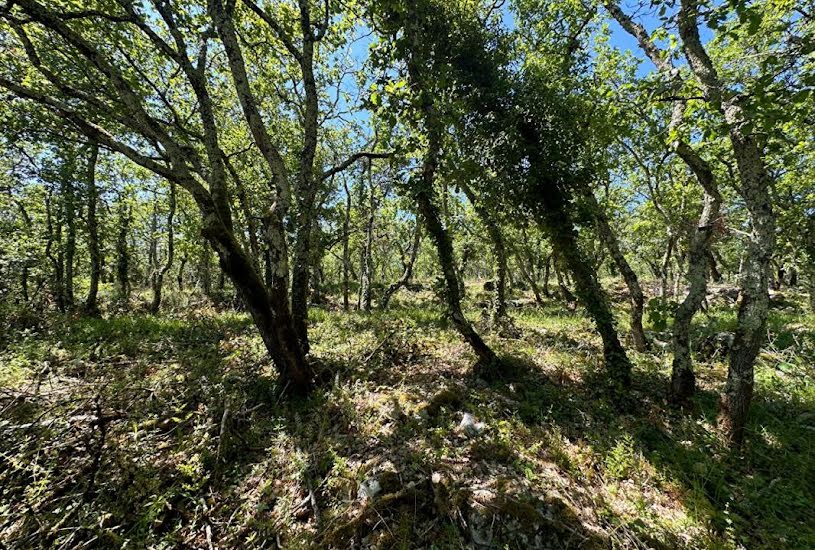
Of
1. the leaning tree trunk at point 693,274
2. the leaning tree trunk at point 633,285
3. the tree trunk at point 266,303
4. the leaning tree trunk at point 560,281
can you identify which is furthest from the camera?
the leaning tree trunk at point 633,285

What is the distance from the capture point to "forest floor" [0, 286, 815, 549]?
3783 mm

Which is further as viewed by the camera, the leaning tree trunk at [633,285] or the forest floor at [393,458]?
the leaning tree trunk at [633,285]

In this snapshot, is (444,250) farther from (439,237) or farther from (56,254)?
(56,254)

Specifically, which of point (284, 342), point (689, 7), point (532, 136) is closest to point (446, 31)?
point (532, 136)

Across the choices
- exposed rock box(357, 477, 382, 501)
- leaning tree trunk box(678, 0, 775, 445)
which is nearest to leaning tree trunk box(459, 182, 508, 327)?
leaning tree trunk box(678, 0, 775, 445)

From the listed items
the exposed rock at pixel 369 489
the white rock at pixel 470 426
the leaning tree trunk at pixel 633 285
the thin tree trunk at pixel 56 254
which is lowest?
the exposed rock at pixel 369 489

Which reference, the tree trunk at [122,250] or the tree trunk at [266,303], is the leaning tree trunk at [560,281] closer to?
the tree trunk at [266,303]

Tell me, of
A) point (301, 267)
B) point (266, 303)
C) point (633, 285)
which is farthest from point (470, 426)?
point (633, 285)

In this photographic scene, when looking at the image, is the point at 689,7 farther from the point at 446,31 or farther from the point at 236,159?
the point at 236,159

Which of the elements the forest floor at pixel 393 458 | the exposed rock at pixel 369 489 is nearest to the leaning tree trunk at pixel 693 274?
the forest floor at pixel 393 458

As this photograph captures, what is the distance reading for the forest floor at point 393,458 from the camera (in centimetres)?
378

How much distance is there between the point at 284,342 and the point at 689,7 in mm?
7431

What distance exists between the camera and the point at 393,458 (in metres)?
4.71

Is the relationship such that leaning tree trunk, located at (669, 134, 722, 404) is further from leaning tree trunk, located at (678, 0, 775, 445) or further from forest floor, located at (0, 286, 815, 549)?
leaning tree trunk, located at (678, 0, 775, 445)
